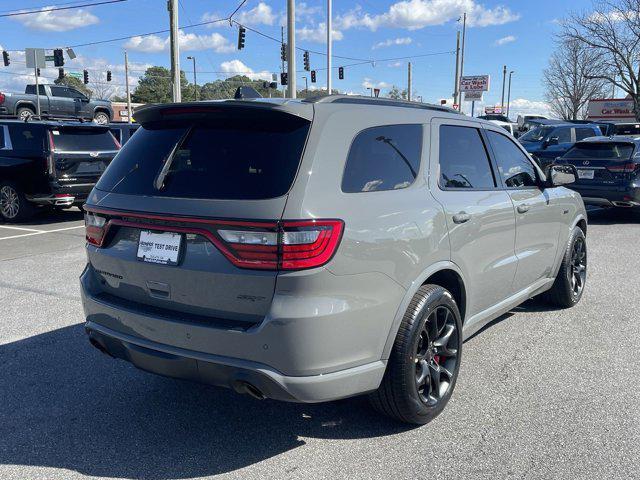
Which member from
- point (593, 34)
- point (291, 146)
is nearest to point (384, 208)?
point (291, 146)

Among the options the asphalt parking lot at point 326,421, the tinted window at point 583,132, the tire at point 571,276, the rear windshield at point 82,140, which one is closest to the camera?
the asphalt parking lot at point 326,421

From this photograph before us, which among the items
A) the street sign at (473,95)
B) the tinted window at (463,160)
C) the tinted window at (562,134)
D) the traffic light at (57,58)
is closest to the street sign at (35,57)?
the traffic light at (57,58)

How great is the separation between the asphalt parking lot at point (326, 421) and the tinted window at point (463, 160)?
4.45 feet

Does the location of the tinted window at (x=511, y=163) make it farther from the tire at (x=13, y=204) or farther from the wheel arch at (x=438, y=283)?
the tire at (x=13, y=204)

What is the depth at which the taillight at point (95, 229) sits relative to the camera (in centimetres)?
333

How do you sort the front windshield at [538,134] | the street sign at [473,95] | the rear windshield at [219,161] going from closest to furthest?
1. the rear windshield at [219,161]
2. the front windshield at [538,134]
3. the street sign at [473,95]

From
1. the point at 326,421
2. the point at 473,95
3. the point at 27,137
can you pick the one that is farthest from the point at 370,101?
the point at 473,95

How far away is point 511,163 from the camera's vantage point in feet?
15.4

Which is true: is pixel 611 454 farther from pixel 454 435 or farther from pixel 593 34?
pixel 593 34

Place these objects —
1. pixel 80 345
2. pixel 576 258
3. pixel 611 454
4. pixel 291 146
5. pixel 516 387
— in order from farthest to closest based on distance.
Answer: pixel 576 258
pixel 80 345
pixel 516 387
pixel 611 454
pixel 291 146

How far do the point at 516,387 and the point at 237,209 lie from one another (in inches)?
93.8

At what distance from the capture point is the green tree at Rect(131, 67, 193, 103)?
284ft

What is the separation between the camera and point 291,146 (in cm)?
289

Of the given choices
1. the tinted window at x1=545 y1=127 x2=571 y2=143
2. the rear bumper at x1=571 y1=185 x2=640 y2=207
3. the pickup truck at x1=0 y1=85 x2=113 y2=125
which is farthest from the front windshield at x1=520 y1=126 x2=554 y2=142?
the pickup truck at x1=0 y1=85 x2=113 y2=125
